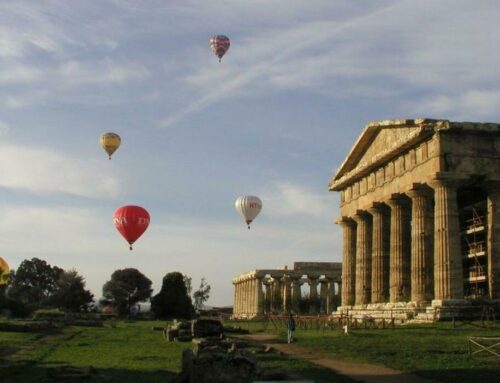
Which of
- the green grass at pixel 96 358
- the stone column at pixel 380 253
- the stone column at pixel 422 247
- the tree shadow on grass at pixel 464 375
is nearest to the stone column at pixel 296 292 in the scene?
the stone column at pixel 380 253

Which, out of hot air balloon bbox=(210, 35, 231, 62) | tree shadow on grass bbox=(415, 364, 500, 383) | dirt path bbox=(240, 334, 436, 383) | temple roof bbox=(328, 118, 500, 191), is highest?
hot air balloon bbox=(210, 35, 231, 62)

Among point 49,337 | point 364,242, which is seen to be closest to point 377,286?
point 364,242

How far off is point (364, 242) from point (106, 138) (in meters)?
24.2

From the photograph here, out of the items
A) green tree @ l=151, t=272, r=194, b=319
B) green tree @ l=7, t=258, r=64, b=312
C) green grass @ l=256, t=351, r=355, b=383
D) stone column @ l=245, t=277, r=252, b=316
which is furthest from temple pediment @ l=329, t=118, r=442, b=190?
green tree @ l=7, t=258, r=64, b=312

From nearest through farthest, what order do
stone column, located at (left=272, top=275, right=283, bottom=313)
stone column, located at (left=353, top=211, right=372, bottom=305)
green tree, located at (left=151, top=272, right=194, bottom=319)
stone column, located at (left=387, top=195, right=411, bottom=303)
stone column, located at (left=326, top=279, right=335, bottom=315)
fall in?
stone column, located at (left=387, top=195, right=411, bottom=303) → stone column, located at (left=353, top=211, right=372, bottom=305) → green tree, located at (left=151, top=272, right=194, bottom=319) → stone column, located at (left=326, top=279, right=335, bottom=315) → stone column, located at (left=272, top=275, right=283, bottom=313)

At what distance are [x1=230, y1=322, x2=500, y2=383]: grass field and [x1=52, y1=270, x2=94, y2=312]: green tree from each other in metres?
81.4

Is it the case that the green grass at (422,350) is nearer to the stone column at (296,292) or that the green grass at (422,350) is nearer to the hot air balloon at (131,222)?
the hot air balloon at (131,222)

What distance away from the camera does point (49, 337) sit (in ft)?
143

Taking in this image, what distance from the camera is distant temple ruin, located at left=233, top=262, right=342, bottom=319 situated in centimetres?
10181

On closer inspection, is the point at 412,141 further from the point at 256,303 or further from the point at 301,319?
the point at 256,303

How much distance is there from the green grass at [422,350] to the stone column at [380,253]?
46.0ft

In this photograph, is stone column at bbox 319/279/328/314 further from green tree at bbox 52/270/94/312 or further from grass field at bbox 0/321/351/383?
grass field at bbox 0/321/351/383

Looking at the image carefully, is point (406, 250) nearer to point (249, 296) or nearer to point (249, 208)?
point (249, 208)

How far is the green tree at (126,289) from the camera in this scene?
119 m
